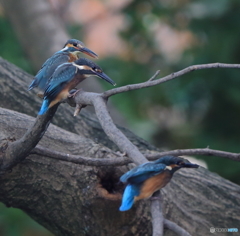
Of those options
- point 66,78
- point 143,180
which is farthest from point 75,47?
point 143,180

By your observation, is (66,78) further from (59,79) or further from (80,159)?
(80,159)

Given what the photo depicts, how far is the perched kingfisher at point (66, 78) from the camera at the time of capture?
2.00 m

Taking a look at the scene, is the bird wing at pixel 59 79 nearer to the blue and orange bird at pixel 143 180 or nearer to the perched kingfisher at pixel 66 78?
the perched kingfisher at pixel 66 78

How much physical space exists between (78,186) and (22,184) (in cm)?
25

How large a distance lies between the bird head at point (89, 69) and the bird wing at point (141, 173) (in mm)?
407

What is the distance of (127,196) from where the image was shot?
1745mm

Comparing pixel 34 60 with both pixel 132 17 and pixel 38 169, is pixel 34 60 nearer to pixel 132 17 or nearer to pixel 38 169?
pixel 132 17

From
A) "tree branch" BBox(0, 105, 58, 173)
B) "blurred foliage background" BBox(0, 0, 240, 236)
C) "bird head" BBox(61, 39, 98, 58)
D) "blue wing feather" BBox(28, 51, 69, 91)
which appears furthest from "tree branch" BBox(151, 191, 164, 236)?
"blurred foliage background" BBox(0, 0, 240, 236)

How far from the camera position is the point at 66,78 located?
203 centimetres

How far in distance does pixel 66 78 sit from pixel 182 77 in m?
Answer: 2.76

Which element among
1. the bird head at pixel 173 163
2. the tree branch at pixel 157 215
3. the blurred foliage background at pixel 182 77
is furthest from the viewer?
the blurred foliage background at pixel 182 77

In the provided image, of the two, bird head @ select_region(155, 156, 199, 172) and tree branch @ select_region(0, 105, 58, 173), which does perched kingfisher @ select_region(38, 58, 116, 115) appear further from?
bird head @ select_region(155, 156, 199, 172)

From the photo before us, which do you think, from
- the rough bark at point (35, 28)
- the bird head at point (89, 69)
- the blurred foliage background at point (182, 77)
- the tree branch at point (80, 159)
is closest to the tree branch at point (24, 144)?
the tree branch at point (80, 159)

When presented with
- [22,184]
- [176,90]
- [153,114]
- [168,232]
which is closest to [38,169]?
[22,184]
